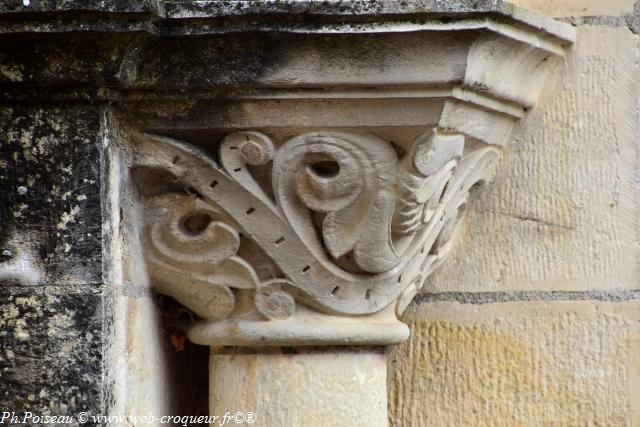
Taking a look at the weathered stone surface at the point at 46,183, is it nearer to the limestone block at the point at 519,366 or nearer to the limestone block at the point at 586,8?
the limestone block at the point at 519,366

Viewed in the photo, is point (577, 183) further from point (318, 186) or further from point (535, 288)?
point (318, 186)

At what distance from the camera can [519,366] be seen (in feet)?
5.62

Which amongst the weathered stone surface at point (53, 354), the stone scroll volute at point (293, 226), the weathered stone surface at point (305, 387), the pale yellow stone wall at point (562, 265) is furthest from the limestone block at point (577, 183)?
the weathered stone surface at point (53, 354)

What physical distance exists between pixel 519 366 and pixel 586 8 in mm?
537

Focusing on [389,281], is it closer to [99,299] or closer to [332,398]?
[332,398]

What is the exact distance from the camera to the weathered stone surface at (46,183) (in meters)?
1.49

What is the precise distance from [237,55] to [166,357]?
49cm

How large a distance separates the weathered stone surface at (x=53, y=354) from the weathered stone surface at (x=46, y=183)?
2.5 inches

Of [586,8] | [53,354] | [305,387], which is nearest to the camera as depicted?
[53,354]

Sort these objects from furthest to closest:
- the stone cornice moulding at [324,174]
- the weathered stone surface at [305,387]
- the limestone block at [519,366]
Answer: the limestone block at [519,366], the weathered stone surface at [305,387], the stone cornice moulding at [324,174]

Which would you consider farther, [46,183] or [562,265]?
[562,265]

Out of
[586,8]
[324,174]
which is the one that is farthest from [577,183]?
[324,174]

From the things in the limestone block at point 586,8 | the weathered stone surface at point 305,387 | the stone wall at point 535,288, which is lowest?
the weathered stone surface at point 305,387

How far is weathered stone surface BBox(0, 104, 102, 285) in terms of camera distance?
1493 millimetres
